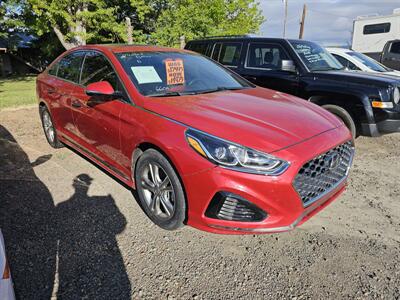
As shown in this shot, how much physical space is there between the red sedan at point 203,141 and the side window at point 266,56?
213 cm

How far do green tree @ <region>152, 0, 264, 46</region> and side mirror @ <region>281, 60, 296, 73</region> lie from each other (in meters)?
8.38

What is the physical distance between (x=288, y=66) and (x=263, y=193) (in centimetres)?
378

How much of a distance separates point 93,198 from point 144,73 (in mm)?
1504

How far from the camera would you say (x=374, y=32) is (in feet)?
58.5

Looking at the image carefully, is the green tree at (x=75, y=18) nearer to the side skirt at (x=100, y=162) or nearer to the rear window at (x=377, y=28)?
the side skirt at (x=100, y=162)

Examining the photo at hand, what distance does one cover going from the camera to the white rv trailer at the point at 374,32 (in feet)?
55.5

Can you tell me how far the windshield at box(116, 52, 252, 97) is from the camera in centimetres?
324

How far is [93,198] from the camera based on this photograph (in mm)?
3547

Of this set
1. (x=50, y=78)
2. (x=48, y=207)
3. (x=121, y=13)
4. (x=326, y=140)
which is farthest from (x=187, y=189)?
(x=121, y=13)

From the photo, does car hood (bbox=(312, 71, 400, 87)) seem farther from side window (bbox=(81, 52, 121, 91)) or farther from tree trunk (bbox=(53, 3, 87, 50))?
tree trunk (bbox=(53, 3, 87, 50))

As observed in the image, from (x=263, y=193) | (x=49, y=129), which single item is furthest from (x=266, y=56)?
(x=263, y=193)

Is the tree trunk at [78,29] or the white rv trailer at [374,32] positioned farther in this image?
the white rv trailer at [374,32]

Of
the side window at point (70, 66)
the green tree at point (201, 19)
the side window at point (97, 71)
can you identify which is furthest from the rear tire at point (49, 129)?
the green tree at point (201, 19)

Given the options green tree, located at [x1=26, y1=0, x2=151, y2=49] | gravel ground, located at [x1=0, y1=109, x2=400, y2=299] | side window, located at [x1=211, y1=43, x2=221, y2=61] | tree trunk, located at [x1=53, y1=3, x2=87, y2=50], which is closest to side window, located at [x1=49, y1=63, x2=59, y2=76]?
gravel ground, located at [x1=0, y1=109, x2=400, y2=299]
